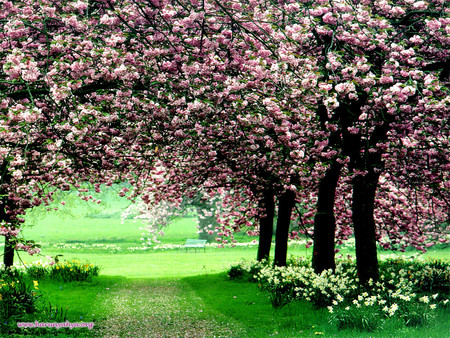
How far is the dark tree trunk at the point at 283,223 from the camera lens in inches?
582

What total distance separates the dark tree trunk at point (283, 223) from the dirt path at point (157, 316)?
321 centimetres

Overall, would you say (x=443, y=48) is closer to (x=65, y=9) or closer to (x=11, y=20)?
(x=65, y=9)

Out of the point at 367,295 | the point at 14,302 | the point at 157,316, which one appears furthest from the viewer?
the point at 157,316

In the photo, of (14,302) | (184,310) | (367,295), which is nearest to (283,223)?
(184,310)

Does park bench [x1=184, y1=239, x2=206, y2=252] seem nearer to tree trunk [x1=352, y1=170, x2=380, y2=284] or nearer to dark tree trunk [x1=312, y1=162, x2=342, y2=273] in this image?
dark tree trunk [x1=312, y1=162, x2=342, y2=273]

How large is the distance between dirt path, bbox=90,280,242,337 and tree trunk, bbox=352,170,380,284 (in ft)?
12.1

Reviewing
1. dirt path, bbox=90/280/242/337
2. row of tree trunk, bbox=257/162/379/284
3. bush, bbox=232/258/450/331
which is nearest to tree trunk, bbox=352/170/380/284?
row of tree trunk, bbox=257/162/379/284

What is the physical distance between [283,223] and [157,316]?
18.3ft

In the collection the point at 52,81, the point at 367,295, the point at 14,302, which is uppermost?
the point at 52,81

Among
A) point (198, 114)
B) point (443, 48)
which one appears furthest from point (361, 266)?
point (198, 114)

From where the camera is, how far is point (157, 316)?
11.6m

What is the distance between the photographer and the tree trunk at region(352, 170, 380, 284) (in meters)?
11.3

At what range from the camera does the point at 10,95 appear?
7.30 meters

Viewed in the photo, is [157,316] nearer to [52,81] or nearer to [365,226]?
[365,226]
